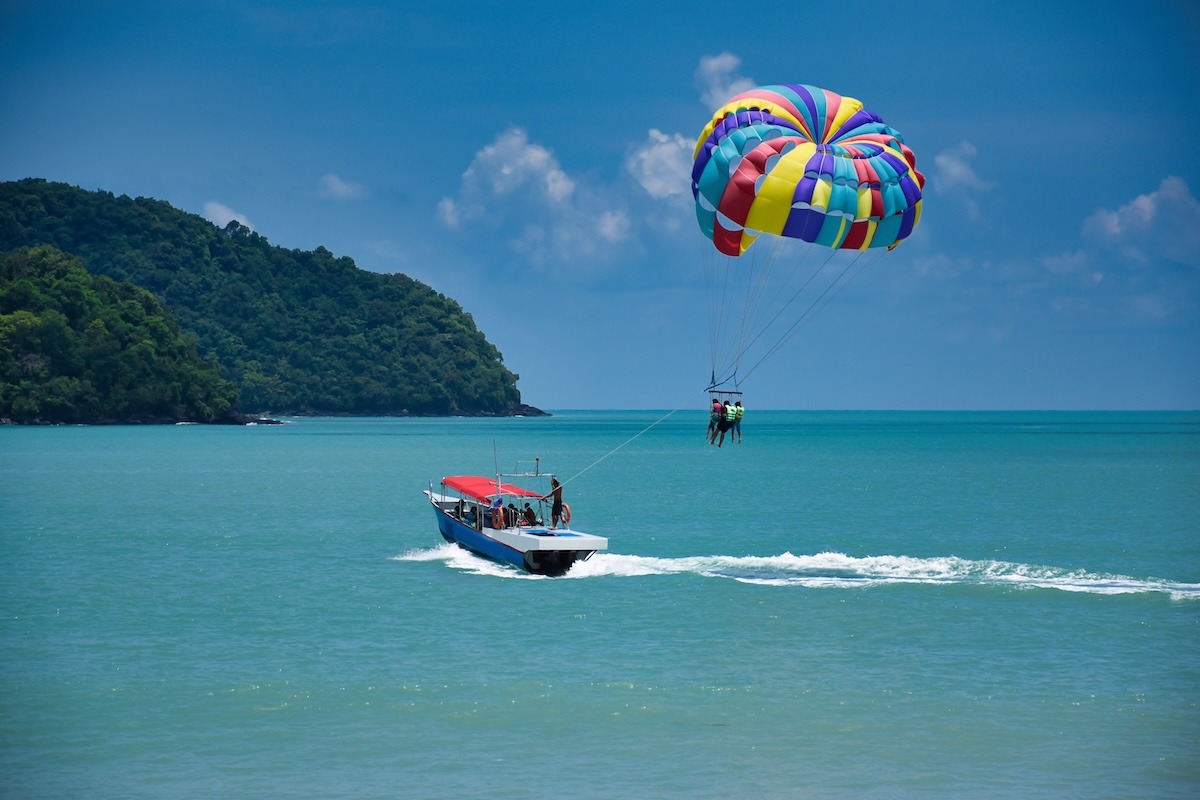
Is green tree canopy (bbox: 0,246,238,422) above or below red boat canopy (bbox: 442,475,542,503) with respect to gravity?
above

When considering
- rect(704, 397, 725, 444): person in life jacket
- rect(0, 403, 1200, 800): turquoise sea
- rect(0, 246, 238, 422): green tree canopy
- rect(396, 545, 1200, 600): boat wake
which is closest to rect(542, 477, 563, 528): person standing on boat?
rect(396, 545, 1200, 600): boat wake

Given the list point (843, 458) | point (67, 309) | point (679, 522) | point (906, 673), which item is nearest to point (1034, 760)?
point (906, 673)

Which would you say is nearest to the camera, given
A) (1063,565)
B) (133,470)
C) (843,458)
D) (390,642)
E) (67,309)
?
(390,642)

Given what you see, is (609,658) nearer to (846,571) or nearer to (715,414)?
(715,414)

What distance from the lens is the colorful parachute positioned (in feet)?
90.3

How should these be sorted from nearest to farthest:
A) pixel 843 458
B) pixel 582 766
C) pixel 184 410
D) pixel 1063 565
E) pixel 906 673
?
pixel 582 766 → pixel 906 673 → pixel 1063 565 → pixel 843 458 → pixel 184 410

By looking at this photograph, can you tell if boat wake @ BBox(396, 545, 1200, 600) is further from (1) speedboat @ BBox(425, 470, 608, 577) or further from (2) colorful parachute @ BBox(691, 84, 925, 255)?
(2) colorful parachute @ BBox(691, 84, 925, 255)

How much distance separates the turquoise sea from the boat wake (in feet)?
0.60

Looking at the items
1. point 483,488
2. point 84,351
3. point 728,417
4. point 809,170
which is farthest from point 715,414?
point 84,351

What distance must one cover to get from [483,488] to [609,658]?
1382cm

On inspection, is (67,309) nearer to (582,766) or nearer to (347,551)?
(347,551)

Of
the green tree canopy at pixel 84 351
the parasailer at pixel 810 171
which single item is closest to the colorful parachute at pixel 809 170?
the parasailer at pixel 810 171

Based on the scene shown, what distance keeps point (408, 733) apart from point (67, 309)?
143 m

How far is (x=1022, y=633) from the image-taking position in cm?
2503
